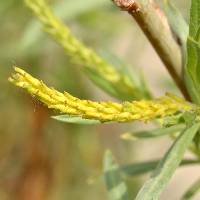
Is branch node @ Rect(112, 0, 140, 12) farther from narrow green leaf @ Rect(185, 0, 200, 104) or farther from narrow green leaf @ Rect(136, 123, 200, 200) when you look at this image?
narrow green leaf @ Rect(136, 123, 200, 200)

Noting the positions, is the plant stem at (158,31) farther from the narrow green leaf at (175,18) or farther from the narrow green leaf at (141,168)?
the narrow green leaf at (141,168)

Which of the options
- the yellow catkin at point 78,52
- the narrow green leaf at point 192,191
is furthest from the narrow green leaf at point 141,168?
the yellow catkin at point 78,52

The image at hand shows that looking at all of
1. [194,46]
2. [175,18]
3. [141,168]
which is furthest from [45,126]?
[194,46]

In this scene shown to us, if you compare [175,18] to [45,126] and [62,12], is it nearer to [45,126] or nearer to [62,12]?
[62,12]

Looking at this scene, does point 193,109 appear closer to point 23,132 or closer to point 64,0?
point 64,0

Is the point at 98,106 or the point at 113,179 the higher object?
the point at 98,106

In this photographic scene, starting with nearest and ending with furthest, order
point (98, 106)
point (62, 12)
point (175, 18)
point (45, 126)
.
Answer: point (98, 106) < point (175, 18) < point (62, 12) < point (45, 126)

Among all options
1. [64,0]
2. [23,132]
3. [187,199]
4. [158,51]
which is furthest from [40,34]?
[158,51]

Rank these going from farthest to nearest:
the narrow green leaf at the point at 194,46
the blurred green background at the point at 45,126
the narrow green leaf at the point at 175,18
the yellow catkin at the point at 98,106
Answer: the blurred green background at the point at 45,126 < the narrow green leaf at the point at 175,18 < the narrow green leaf at the point at 194,46 < the yellow catkin at the point at 98,106
